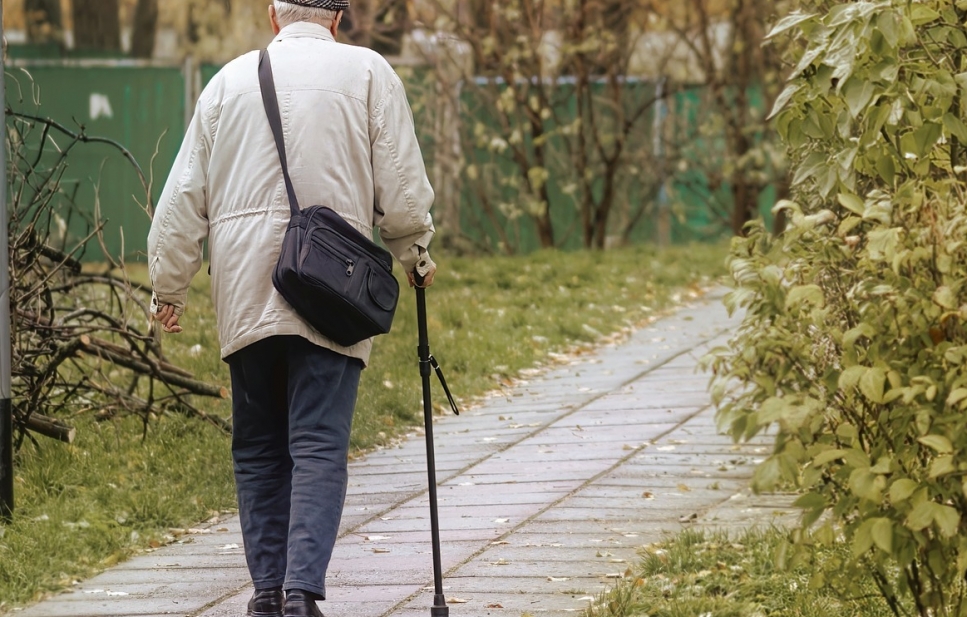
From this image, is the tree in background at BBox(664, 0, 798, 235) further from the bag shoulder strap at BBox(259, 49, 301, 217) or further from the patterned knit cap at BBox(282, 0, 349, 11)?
the bag shoulder strap at BBox(259, 49, 301, 217)

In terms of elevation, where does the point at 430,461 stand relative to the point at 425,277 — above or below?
below

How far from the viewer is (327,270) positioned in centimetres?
399

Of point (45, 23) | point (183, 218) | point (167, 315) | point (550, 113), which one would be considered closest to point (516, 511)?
point (167, 315)

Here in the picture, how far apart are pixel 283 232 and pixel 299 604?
41.2 inches

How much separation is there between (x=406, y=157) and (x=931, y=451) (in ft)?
5.60

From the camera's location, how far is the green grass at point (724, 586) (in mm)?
4273

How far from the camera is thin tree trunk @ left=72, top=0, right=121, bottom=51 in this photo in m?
20.5

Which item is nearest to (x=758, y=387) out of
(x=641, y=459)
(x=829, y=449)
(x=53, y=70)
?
(x=829, y=449)

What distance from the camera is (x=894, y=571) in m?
4.48

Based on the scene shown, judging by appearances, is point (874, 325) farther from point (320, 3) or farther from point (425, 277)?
point (320, 3)

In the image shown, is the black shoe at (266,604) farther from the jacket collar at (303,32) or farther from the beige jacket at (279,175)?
the jacket collar at (303,32)

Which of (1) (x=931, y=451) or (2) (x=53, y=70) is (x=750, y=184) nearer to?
(2) (x=53, y=70)

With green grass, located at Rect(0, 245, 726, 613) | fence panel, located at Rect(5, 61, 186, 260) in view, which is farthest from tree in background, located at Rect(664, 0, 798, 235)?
fence panel, located at Rect(5, 61, 186, 260)

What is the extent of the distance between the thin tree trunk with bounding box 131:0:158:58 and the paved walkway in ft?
46.0
